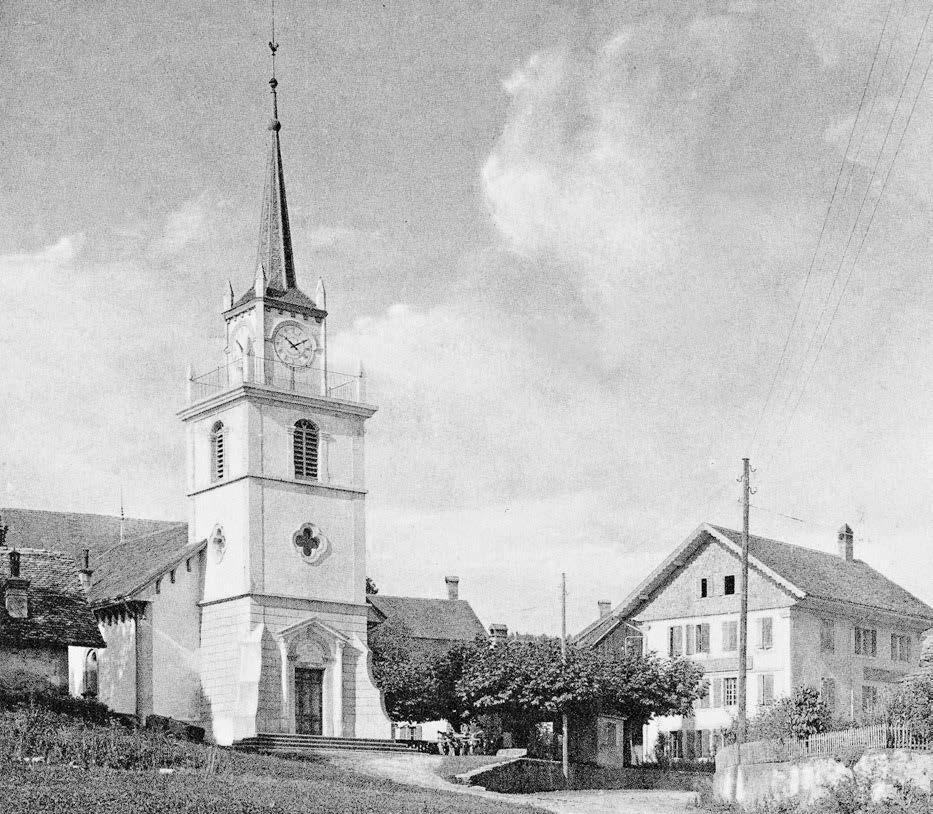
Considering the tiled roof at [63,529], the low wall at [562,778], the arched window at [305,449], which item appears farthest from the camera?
the tiled roof at [63,529]

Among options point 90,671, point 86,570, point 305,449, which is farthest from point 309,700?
point 86,570

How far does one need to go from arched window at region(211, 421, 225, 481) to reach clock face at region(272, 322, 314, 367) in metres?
3.38

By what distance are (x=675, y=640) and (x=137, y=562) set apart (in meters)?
21.6

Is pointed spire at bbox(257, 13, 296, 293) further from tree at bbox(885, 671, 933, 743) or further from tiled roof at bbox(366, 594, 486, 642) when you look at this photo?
tiled roof at bbox(366, 594, 486, 642)

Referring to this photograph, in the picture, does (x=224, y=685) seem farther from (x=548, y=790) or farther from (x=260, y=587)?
(x=548, y=790)

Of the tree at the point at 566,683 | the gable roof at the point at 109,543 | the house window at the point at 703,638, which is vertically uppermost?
the gable roof at the point at 109,543

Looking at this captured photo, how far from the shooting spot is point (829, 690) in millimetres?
58438

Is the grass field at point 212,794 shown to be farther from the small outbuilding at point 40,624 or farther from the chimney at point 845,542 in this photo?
the chimney at point 845,542

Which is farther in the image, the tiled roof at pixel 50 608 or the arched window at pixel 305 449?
the arched window at pixel 305 449

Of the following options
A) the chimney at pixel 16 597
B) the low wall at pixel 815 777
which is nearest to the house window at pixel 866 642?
the low wall at pixel 815 777

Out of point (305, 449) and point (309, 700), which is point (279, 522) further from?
point (309, 700)

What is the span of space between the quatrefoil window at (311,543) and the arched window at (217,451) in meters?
3.60

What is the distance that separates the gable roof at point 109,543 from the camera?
54.1m

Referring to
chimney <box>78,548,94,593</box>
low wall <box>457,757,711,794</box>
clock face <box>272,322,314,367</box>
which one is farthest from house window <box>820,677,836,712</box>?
chimney <box>78,548,94,593</box>
